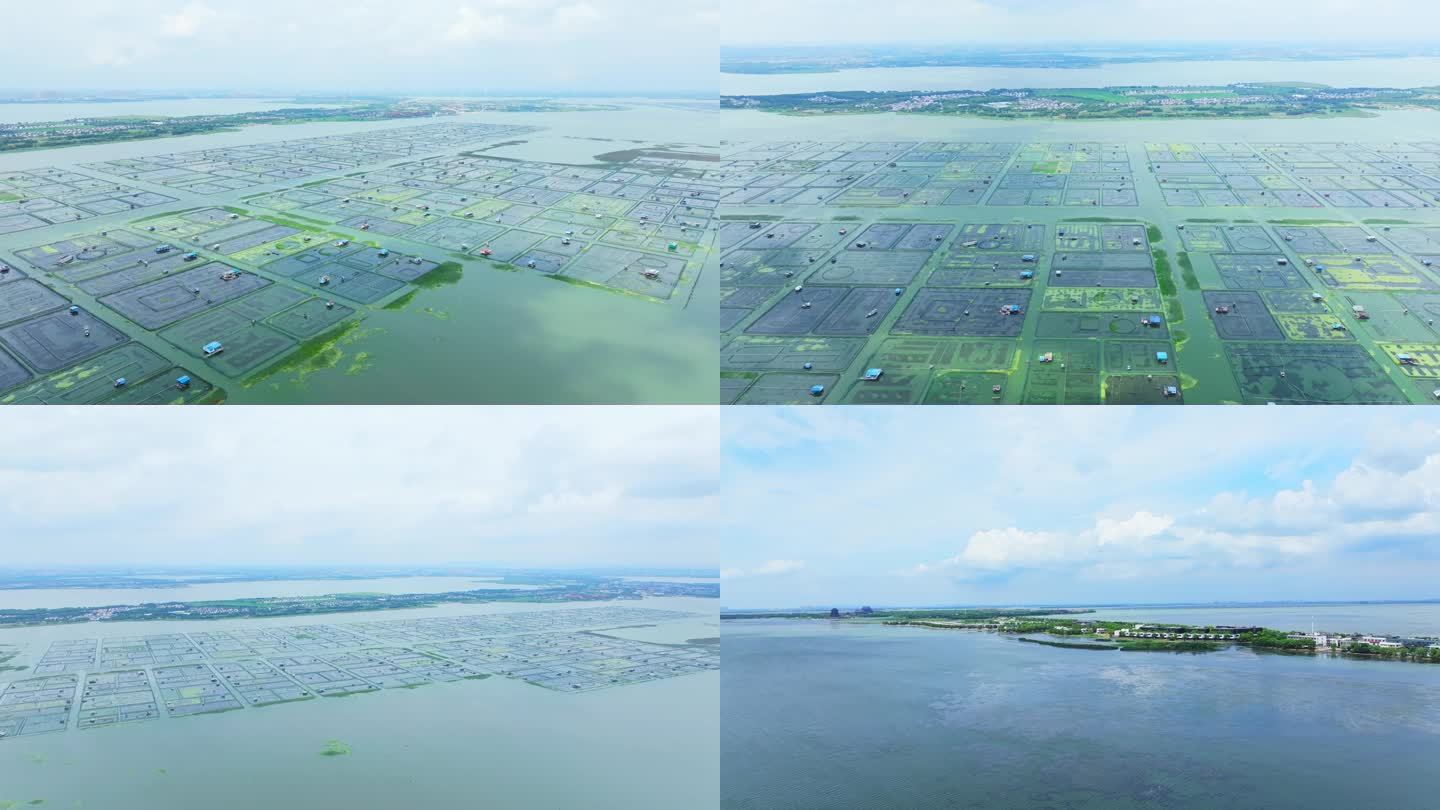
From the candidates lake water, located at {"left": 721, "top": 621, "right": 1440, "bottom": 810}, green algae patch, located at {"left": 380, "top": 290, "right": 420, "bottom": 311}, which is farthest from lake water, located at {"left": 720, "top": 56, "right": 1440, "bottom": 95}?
lake water, located at {"left": 721, "top": 621, "right": 1440, "bottom": 810}

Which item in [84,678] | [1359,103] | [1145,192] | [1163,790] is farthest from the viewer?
[1359,103]

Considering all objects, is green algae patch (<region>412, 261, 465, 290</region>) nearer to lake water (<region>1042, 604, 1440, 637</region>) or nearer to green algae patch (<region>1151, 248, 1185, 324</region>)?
green algae patch (<region>1151, 248, 1185, 324</region>)

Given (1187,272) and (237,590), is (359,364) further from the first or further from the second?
(237,590)

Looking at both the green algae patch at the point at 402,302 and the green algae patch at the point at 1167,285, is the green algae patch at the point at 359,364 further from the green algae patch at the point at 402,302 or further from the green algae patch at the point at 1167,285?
the green algae patch at the point at 1167,285

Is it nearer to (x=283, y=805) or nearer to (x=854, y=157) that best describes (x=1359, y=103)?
(x=854, y=157)

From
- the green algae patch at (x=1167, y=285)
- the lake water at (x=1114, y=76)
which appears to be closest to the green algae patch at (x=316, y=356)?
the green algae patch at (x=1167, y=285)

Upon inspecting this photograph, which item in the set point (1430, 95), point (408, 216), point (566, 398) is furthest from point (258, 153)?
point (1430, 95)

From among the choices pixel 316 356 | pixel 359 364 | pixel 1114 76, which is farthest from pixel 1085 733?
pixel 1114 76
